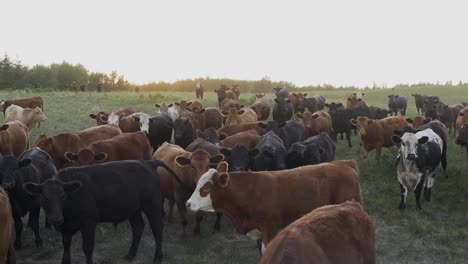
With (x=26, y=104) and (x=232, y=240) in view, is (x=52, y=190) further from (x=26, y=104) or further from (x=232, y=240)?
(x=26, y=104)

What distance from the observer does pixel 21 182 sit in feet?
27.2

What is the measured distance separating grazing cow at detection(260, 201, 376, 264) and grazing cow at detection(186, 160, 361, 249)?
1.77m

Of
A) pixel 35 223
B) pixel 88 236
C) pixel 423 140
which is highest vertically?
pixel 423 140

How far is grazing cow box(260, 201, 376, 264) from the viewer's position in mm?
4523

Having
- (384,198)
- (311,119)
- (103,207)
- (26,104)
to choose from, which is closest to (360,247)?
(103,207)

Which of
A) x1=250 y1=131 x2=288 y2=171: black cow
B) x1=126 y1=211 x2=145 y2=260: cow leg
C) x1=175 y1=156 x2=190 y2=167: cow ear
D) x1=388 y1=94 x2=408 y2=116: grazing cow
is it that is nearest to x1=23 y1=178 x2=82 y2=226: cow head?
x1=126 y1=211 x2=145 y2=260: cow leg

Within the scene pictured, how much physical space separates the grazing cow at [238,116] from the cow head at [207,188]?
9334 mm

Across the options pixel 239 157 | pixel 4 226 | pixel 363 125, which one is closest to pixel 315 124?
pixel 363 125

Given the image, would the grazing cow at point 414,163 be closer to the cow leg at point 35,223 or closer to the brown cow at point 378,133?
the brown cow at point 378,133

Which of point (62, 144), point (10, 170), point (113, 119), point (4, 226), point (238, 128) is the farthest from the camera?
point (113, 119)

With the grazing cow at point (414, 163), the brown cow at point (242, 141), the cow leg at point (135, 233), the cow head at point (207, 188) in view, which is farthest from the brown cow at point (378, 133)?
the cow head at point (207, 188)

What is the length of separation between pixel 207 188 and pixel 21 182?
3.28 metres

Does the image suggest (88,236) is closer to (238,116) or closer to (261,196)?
(261,196)

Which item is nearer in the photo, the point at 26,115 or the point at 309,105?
the point at 26,115
